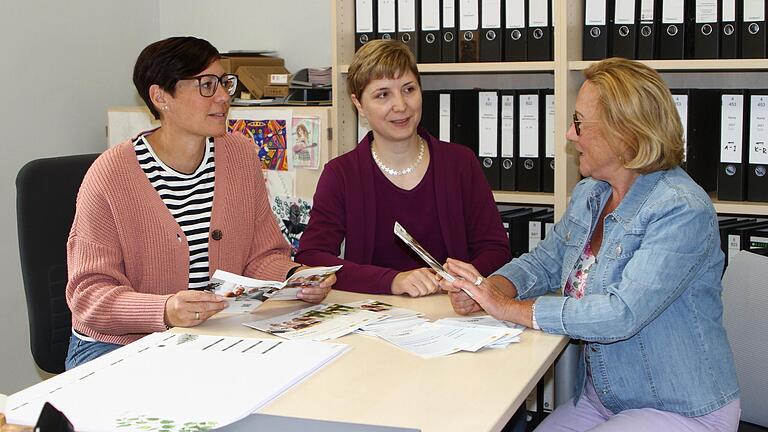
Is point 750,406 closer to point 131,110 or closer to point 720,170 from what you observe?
point 720,170

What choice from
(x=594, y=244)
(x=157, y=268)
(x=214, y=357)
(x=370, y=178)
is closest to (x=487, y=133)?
(x=370, y=178)

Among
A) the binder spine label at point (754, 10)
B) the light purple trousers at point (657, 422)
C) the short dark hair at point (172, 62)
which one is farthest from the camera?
the binder spine label at point (754, 10)

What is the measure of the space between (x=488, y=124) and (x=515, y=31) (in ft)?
1.02

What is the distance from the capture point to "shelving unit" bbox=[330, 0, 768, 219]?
2633 mm

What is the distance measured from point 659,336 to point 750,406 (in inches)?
12.2

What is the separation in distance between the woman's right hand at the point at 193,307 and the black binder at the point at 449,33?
4.73 feet

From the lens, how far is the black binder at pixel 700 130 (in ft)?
8.75

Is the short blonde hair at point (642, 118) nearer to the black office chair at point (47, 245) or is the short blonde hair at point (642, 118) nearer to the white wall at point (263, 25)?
the black office chair at point (47, 245)

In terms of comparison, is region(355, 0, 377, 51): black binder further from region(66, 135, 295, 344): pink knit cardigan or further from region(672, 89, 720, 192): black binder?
region(672, 89, 720, 192): black binder

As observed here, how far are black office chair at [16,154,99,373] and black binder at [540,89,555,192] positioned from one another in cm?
144

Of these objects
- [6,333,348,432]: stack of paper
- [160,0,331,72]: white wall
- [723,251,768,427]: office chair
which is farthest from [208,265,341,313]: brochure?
[160,0,331,72]: white wall

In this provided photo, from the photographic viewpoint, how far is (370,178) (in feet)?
7.65

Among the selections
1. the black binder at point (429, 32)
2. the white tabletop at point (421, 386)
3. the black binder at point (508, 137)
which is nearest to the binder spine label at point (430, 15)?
the black binder at point (429, 32)

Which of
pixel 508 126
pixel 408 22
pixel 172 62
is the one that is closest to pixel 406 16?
pixel 408 22
